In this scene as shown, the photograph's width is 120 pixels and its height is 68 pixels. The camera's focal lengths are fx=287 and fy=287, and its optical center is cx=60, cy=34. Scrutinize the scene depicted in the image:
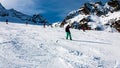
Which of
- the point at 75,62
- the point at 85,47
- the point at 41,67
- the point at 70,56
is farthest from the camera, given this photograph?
the point at 85,47

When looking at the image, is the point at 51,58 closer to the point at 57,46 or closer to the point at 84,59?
the point at 84,59

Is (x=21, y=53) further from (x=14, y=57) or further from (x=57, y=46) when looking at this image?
(x=57, y=46)

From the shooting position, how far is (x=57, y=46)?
90.6 ft

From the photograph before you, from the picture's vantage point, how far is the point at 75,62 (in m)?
22.2

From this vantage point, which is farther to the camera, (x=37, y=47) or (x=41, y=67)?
(x=37, y=47)

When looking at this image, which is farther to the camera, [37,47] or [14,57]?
[37,47]

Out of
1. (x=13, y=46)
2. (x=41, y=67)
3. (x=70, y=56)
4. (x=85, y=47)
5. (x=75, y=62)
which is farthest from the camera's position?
(x=85, y=47)

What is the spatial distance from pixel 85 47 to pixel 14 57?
8.27 m

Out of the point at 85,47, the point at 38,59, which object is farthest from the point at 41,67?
the point at 85,47

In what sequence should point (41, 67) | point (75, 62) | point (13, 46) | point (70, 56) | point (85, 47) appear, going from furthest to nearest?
point (85, 47)
point (13, 46)
point (70, 56)
point (75, 62)
point (41, 67)

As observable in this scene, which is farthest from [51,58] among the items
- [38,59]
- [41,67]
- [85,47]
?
[85,47]

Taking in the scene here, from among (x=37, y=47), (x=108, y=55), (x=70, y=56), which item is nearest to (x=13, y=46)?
(x=37, y=47)

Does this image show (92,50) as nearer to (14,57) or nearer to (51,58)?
(51,58)

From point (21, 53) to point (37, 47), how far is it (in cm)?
305
